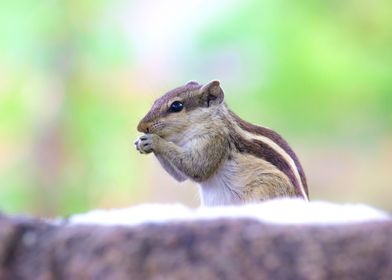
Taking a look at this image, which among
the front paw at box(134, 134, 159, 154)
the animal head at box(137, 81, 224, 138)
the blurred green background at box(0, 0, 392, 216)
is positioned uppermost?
the blurred green background at box(0, 0, 392, 216)

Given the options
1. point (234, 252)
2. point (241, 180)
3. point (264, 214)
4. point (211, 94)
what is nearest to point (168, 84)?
point (211, 94)

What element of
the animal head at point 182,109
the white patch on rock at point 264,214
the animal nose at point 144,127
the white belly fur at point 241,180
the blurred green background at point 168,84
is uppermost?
the blurred green background at point 168,84

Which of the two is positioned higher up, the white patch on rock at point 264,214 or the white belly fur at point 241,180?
the white belly fur at point 241,180

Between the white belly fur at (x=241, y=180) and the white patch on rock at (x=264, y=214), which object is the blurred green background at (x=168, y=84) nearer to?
the white belly fur at (x=241, y=180)

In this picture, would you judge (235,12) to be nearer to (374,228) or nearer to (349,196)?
(349,196)

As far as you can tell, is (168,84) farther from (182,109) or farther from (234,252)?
(234,252)

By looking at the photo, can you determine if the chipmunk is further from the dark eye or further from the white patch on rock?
the white patch on rock

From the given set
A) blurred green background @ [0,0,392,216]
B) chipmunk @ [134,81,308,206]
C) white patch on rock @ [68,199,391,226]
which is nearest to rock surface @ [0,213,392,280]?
white patch on rock @ [68,199,391,226]

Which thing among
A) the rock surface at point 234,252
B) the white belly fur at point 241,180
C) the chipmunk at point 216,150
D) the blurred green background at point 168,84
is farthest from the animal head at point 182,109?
the blurred green background at point 168,84

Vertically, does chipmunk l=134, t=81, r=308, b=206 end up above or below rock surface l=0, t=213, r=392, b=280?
above
